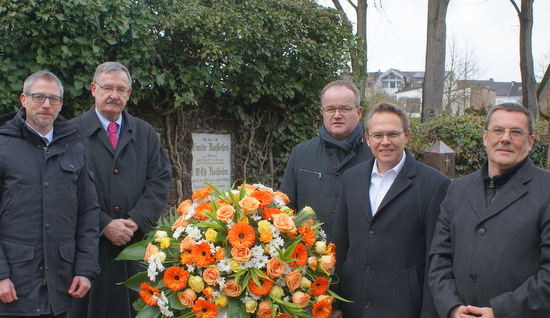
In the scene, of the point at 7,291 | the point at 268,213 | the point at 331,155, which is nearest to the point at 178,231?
the point at 268,213

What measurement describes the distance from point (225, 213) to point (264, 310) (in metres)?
0.43

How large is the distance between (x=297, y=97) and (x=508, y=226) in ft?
15.4

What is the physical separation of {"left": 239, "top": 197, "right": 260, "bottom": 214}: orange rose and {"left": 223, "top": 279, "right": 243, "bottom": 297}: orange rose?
31 centimetres

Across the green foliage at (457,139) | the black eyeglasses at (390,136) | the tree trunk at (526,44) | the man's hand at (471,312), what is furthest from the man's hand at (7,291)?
the tree trunk at (526,44)

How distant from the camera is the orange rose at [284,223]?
1938 mm

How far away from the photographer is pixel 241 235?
75.3 inches

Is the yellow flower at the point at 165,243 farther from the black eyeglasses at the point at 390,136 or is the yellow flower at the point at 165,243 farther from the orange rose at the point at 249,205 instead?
the black eyeglasses at the point at 390,136

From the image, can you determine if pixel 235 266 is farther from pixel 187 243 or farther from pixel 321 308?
pixel 321 308

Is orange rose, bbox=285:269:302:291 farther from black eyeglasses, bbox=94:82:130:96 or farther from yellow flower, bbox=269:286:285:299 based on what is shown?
black eyeglasses, bbox=94:82:130:96

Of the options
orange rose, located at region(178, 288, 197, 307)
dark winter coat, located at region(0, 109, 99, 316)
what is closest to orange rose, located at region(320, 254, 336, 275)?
orange rose, located at region(178, 288, 197, 307)

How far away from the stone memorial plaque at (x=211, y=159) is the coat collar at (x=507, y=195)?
398cm

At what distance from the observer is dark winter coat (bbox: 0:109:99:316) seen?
236 cm

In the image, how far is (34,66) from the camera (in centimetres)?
411

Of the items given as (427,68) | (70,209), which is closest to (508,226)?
(70,209)
